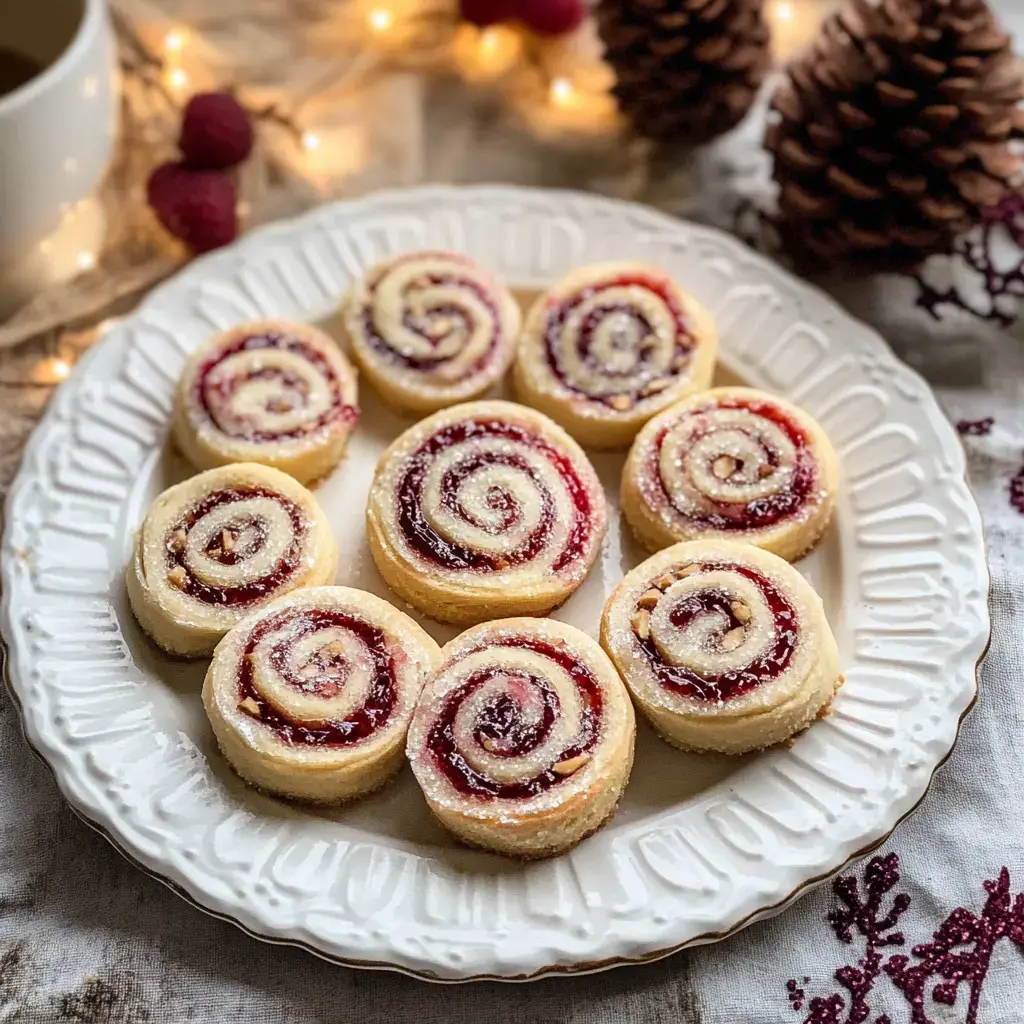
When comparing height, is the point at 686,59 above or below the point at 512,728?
above

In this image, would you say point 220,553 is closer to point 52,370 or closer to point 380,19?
point 52,370

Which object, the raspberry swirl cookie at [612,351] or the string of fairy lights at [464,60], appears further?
the string of fairy lights at [464,60]

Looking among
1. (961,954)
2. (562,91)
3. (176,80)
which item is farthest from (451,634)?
(176,80)

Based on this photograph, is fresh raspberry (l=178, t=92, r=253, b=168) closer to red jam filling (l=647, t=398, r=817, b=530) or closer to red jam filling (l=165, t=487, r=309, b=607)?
red jam filling (l=165, t=487, r=309, b=607)

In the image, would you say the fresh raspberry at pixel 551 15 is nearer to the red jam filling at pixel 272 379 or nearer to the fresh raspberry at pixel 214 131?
the fresh raspberry at pixel 214 131

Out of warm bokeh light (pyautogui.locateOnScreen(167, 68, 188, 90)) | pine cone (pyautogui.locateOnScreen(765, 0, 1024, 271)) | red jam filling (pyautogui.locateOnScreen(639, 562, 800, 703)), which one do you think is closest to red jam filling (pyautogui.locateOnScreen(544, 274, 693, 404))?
pine cone (pyautogui.locateOnScreen(765, 0, 1024, 271))

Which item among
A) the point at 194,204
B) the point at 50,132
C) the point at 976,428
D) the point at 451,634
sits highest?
the point at 50,132

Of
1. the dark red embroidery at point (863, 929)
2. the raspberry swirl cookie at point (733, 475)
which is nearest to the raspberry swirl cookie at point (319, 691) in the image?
the raspberry swirl cookie at point (733, 475)
